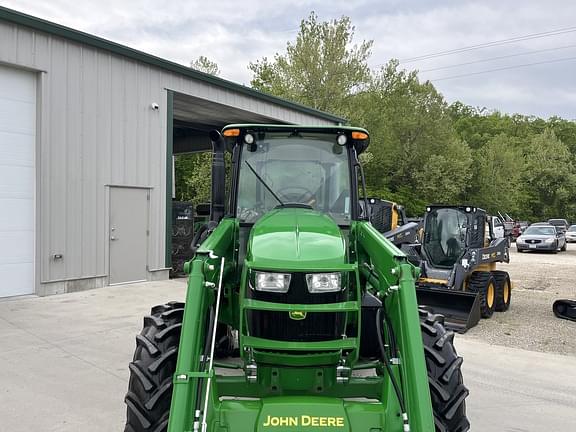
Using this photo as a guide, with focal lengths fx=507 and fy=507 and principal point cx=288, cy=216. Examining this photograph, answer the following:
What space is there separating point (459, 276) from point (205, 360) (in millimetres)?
7741

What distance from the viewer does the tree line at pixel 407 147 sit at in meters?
31.7

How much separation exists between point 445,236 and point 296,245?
9162mm

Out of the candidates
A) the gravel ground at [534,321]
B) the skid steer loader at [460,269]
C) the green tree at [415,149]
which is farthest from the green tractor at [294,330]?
the green tree at [415,149]

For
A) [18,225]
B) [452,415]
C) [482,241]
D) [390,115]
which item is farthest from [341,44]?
[452,415]

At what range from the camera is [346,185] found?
408 cm

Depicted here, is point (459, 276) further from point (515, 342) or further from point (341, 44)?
point (341, 44)

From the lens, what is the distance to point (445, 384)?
3.31m

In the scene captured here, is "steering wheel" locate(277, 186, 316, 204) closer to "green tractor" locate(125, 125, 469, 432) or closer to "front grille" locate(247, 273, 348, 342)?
"green tractor" locate(125, 125, 469, 432)

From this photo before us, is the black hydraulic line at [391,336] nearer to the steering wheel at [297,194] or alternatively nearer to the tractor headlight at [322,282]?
the tractor headlight at [322,282]

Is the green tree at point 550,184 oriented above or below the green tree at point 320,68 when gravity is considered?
below

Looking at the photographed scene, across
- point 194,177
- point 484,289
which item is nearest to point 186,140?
point 194,177

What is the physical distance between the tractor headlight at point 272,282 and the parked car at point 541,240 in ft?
90.9

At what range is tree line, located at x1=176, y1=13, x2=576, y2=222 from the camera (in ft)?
104

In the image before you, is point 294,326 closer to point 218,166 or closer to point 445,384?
point 445,384
